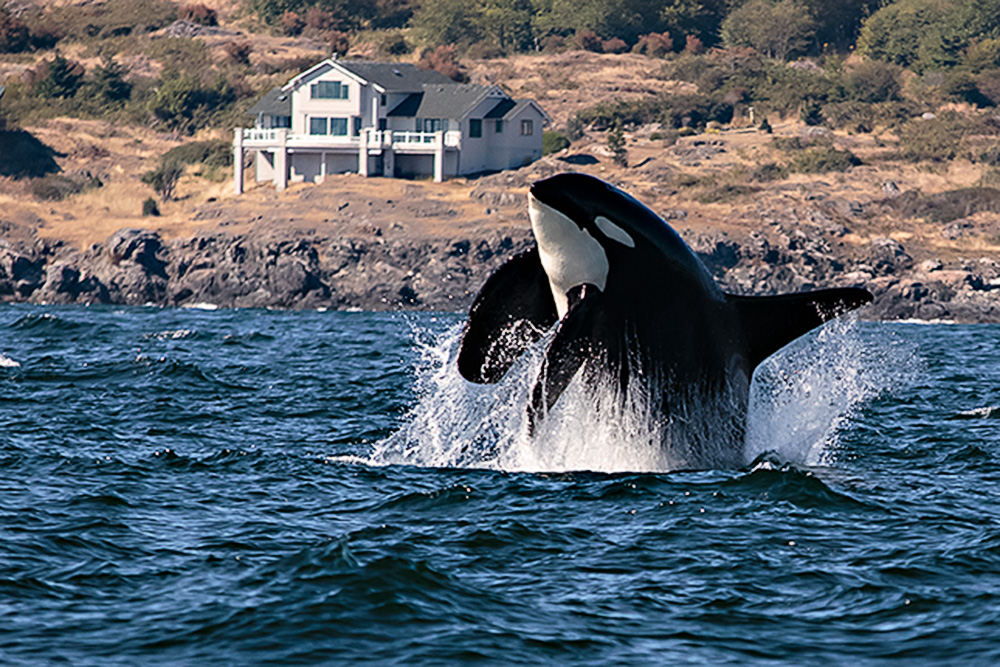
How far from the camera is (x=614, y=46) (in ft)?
338

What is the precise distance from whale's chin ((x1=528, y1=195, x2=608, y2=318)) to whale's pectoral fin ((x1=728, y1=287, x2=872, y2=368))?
170cm

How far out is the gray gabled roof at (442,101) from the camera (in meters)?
76.7

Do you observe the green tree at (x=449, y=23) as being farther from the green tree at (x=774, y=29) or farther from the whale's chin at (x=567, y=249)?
the whale's chin at (x=567, y=249)

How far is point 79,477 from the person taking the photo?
13711 mm

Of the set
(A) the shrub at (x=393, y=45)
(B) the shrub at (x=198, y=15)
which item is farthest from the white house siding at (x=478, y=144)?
(B) the shrub at (x=198, y=15)

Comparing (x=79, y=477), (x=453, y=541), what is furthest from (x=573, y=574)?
(x=79, y=477)

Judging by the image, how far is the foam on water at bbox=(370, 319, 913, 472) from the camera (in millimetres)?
12852

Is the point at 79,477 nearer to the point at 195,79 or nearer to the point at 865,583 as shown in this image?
the point at 865,583

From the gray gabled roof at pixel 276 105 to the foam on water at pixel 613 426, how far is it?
63.5 m

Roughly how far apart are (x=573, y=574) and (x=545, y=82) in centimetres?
8875

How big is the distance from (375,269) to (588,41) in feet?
155

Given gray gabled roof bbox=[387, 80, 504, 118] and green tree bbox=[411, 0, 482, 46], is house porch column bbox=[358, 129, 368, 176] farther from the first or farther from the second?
green tree bbox=[411, 0, 482, 46]

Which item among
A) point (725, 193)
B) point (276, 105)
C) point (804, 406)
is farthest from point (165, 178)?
point (804, 406)

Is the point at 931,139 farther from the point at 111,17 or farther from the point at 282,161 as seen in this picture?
the point at 111,17
